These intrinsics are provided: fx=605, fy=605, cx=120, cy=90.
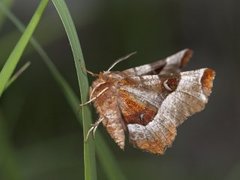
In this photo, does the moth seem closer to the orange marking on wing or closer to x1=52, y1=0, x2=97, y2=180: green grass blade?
the orange marking on wing

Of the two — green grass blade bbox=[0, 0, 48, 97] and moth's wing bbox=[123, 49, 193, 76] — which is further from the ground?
green grass blade bbox=[0, 0, 48, 97]

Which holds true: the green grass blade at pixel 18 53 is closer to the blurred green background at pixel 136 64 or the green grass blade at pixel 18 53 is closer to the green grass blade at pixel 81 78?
the green grass blade at pixel 81 78

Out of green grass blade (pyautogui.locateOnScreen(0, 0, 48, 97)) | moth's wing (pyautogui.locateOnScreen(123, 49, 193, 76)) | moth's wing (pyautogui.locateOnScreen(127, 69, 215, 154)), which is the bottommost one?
moth's wing (pyautogui.locateOnScreen(127, 69, 215, 154))

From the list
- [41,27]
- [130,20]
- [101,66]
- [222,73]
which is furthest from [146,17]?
[41,27]

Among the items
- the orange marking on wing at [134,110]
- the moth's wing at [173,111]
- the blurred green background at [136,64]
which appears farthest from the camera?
the blurred green background at [136,64]

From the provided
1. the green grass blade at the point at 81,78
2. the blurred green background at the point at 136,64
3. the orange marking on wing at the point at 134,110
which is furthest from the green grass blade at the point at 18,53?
the blurred green background at the point at 136,64

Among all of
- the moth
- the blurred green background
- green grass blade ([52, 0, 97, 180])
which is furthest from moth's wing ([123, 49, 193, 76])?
the blurred green background

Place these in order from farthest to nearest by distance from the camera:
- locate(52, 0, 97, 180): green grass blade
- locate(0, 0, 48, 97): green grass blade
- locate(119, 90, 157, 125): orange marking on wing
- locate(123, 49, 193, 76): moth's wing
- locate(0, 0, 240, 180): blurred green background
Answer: locate(0, 0, 240, 180): blurred green background → locate(123, 49, 193, 76): moth's wing → locate(119, 90, 157, 125): orange marking on wing → locate(0, 0, 48, 97): green grass blade → locate(52, 0, 97, 180): green grass blade

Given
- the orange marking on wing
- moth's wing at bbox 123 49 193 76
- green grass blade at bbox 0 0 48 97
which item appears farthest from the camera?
moth's wing at bbox 123 49 193 76
